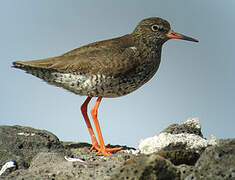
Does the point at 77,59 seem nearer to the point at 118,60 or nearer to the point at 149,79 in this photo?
the point at 118,60

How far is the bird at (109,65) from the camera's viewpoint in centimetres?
909

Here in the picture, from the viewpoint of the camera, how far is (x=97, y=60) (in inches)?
363

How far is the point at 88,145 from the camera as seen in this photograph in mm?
10953

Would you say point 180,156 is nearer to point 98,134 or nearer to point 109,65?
point 109,65

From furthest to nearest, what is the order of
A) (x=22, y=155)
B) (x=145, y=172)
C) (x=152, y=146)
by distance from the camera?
(x=22, y=155) → (x=152, y=146) → (x=145, y=172)

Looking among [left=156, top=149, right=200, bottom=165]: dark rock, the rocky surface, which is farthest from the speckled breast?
[left=156, top=149, right=200, bottom=165]: dark rock

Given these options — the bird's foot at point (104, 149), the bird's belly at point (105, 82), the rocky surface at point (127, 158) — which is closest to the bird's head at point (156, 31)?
the bird's belly at point (105, 82)

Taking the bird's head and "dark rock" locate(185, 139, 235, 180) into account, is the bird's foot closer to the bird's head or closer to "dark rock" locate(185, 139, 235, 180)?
the bird's head

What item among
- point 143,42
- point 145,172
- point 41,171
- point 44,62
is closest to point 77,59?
point 44,62

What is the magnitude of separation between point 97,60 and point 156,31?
1.92 m

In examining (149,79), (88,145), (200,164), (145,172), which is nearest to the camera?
(145,172)

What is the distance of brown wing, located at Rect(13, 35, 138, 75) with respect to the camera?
9.06 metres

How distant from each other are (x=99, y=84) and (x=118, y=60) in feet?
2.46

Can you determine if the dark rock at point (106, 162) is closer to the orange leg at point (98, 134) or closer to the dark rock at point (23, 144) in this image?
the dark rock at point (23, 144)
